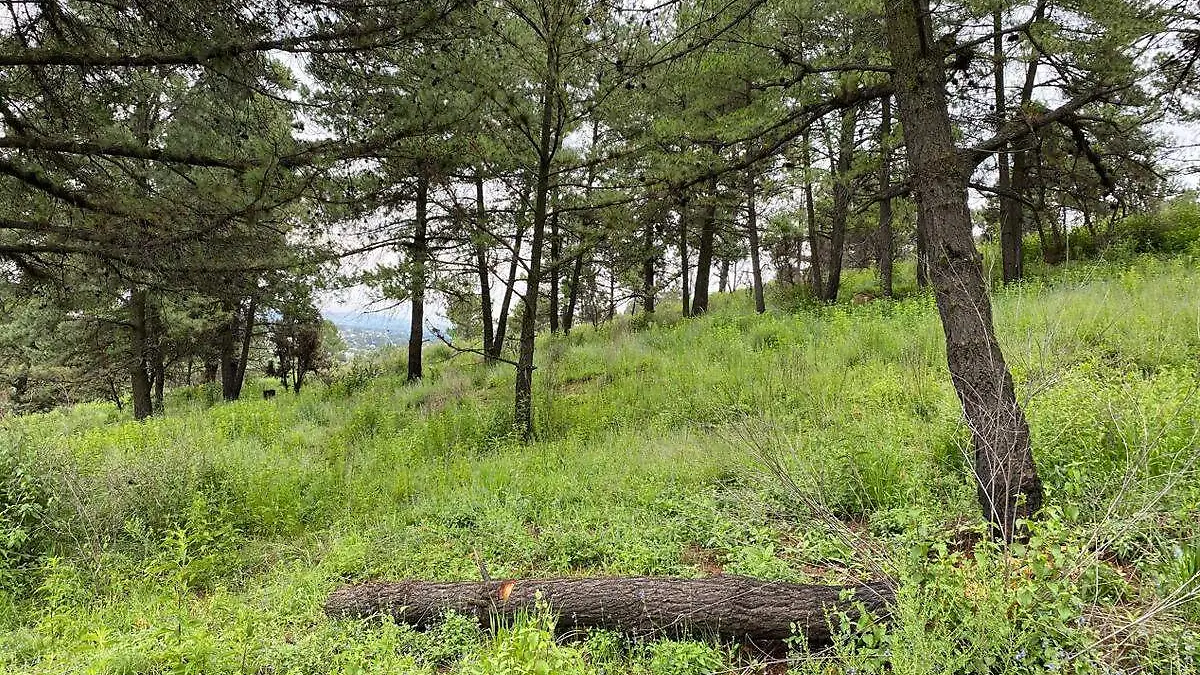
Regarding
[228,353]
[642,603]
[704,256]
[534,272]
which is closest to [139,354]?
[228,353]

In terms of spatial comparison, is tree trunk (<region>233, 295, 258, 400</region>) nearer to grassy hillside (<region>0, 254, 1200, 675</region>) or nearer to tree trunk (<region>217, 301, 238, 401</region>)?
tree trunk (<region>217, 301, 238, 401</region>)

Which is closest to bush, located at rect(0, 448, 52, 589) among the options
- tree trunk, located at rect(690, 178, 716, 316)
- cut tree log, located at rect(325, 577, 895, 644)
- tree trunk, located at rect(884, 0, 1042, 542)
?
cut tree log, located at rect(325, 577, 895, 644)

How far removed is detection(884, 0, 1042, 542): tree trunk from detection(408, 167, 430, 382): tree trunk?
4.89m

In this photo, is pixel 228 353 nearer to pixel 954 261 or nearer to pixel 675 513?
pixel 675 513

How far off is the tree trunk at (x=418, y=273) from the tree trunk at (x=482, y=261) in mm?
858

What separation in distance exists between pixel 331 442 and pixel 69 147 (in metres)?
4.48

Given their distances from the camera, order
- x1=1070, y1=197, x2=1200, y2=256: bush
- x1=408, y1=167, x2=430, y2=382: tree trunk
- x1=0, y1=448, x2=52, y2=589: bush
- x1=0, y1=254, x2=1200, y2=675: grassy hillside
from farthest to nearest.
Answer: x1=1070, y1=197, x2=1200, y2=256: bush < x1=408, y1=167, x2=430, y2=382: tree trunk < x1=0, y1=448, x2=52, y2=589: bush < x1=0, y1=254, x2=1200, y2=675: grassy hillside

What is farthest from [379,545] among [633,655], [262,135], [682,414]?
[262,135]

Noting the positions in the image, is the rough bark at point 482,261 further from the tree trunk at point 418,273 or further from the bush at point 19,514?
the bush at point 19,514

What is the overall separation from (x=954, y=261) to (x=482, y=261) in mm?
6687

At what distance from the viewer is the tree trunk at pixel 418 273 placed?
8.51 m

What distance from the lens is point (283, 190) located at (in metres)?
5.52

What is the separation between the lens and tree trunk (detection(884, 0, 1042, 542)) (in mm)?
2938

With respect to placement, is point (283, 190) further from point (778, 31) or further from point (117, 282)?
point (778, 31)
